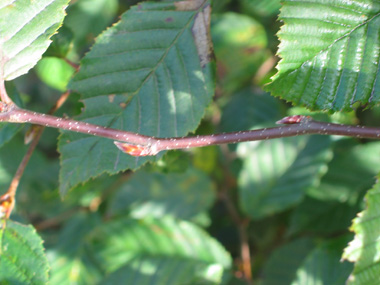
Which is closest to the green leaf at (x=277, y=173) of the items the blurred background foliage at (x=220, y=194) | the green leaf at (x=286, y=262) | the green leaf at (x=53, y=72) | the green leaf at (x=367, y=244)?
the blurred background foliage at (x=220, y=194)

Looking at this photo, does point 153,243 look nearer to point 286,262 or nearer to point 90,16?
point 286,262

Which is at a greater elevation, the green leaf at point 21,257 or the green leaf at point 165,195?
the green leaf at point 21,257

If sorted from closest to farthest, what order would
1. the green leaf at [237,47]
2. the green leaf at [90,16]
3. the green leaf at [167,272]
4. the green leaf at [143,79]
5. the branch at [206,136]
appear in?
the branch at [206,136], the green leaf at [143,79], the green leaf at [167,272], the green leaf at [237,47], the green leaf at [90,16]

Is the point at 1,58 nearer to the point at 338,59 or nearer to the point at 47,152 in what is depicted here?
the point at 338,59

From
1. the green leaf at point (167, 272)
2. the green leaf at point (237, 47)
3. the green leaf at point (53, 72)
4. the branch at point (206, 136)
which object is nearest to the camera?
the branch at point (206, 136)

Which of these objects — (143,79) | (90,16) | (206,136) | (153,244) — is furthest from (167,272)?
(90,16)

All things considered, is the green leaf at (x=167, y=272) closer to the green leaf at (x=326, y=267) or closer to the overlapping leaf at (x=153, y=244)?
the overlapping leaf at (x=153, y=244)

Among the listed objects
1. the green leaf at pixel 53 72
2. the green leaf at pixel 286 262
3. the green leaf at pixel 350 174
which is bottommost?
the green leaf at pixel 286 262
